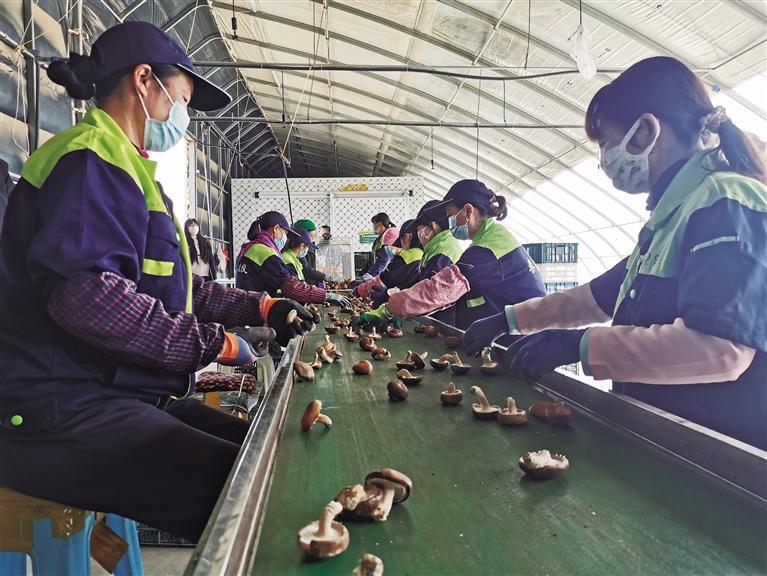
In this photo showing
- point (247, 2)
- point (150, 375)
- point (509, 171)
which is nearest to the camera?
point (150, 375)

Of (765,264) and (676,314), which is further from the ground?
(765,264)

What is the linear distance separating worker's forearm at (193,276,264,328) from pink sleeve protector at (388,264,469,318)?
1444 millimetres

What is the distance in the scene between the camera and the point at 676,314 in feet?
4.50

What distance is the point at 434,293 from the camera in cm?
341

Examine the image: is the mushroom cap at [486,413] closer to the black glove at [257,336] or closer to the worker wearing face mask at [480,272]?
the black glove at [257,336]

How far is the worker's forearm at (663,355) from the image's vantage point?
1.19 meters

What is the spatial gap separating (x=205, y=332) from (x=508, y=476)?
3.18 ft

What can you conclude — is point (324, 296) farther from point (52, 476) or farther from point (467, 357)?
point (52, 476)

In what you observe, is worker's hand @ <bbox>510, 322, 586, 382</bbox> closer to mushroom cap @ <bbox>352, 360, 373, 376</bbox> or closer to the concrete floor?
mushroom cap @ <bbox>352, 360, 373, 376</bbox>

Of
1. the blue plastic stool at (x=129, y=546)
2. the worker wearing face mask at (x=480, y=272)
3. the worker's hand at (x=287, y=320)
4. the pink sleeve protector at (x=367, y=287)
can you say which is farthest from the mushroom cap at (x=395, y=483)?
the pink sleeve protector at (x=367, y=287)

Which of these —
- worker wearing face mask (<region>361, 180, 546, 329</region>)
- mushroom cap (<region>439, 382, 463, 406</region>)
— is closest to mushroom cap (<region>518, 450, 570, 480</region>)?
mushroom cap (<region>439, 382, 463, 406</region>)

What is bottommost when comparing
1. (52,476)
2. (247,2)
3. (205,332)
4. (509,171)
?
(52,476)

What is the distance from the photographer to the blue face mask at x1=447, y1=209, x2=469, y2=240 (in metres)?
3.59

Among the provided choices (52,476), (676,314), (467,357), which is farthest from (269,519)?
(467,357)
